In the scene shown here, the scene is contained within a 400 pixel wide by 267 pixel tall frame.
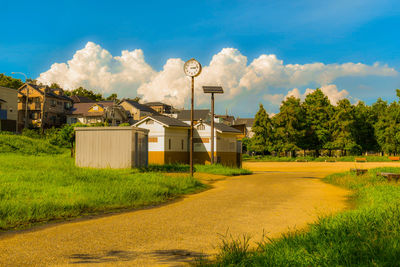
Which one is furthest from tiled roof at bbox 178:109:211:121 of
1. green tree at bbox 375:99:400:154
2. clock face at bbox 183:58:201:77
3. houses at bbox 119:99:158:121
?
clock face at bbox 183:58:201:77

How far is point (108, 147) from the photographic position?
752 inches

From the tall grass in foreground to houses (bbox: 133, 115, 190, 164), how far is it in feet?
44.6

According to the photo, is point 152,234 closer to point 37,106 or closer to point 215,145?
point 215,145

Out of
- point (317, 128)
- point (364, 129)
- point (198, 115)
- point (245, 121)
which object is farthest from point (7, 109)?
point (245, 121)

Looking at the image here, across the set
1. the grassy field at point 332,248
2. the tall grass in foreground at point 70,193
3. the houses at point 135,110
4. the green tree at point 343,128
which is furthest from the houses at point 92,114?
the grassy field at point 332,248

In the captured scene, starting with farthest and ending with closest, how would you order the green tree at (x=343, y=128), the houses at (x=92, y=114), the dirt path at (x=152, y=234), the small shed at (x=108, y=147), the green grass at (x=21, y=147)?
the houses at (x=92, y=114)
the green tree at (x=343, y=128)
the green grass at (x=21, y=147)
the small shed at (x=108, y=147)
the dirt path at (x=152, y=234)

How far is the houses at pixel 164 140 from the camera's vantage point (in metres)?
28.3

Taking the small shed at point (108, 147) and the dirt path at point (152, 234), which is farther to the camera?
the small shed at point (108, 147)

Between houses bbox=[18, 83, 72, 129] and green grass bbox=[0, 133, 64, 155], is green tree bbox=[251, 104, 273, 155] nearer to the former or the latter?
green grass bbox=[0, 133, 64, 155]

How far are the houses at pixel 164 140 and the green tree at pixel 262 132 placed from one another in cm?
3441

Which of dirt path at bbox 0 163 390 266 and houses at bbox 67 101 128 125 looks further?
houses at bbox 67 101 128 125

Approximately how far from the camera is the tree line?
60344mm

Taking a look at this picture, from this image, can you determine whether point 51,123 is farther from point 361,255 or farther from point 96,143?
point 361,255

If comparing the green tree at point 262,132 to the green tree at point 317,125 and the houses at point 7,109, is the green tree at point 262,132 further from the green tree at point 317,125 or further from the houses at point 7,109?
the houses at point 7,109
